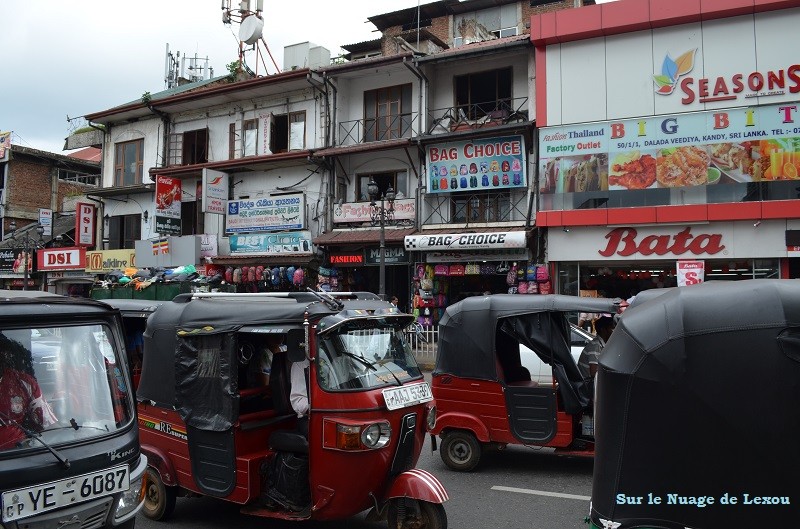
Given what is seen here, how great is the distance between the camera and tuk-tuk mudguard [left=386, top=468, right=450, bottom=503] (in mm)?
5141

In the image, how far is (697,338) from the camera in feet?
10.3

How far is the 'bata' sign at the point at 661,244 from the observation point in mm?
17516

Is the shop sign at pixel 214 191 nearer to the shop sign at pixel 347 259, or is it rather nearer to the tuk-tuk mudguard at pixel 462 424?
the shop sign at pixel 347 259

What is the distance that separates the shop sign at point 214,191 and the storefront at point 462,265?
28.5 ft

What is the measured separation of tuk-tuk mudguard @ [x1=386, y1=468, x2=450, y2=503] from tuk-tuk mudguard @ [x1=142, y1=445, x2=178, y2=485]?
2198 millimetres

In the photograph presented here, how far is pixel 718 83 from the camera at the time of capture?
57.7 ft

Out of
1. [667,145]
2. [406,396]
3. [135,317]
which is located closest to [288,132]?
[667,145]

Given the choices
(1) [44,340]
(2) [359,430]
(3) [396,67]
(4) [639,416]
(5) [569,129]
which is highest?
(3) [396,67]

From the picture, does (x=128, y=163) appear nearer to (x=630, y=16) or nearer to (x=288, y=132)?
(x=288, y=132)

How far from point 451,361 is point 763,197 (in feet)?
42.4

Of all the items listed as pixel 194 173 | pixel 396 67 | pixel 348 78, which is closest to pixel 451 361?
pixel 396 67

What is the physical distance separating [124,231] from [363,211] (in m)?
13.3

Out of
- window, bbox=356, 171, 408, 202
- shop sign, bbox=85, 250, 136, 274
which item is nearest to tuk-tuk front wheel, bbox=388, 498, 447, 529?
window, bbox=356, 171, 408, 202

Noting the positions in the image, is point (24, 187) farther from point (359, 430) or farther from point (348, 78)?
point (359, 430)
